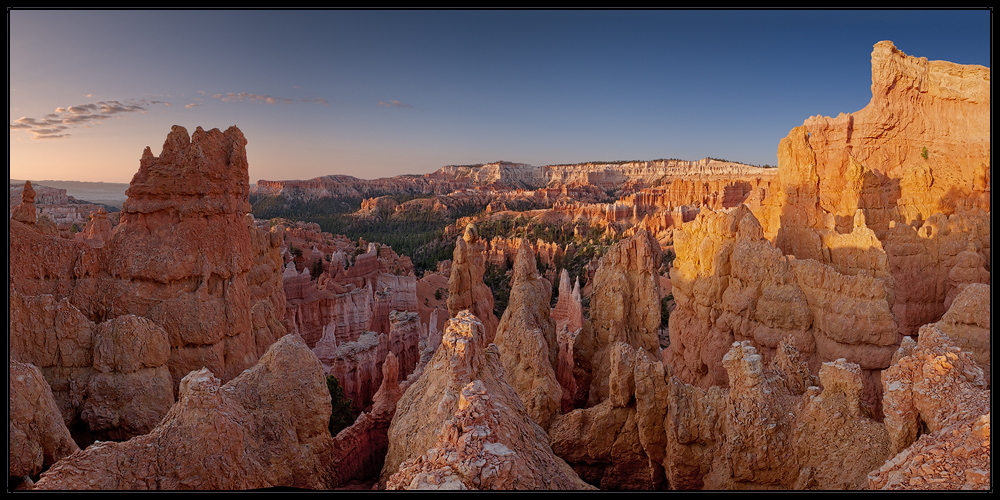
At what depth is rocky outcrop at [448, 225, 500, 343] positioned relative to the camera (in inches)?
611

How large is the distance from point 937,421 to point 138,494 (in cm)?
593

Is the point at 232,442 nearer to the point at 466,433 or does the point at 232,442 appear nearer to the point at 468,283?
the point at 466,433

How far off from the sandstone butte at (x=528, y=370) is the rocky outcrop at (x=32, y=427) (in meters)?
0.02

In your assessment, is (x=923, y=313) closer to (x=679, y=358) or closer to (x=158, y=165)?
(x=679, y=358)

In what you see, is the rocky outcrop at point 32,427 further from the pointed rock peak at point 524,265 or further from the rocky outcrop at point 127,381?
the pointed rock peak at point 524,265

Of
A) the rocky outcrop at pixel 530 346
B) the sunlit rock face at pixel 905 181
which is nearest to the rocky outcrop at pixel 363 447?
the rocky outcrop at pixel 530 346

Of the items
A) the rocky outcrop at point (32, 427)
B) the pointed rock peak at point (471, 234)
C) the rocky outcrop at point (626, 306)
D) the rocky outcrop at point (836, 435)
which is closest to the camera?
the rocky outcrop at point (32, 427)

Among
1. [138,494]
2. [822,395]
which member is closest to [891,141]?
[822,395]

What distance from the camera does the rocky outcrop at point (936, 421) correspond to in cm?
329

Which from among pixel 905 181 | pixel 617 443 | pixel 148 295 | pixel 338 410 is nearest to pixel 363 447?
pixel 617 443

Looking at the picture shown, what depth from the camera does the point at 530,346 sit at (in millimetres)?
9688

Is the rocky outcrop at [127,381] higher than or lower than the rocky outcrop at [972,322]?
lower

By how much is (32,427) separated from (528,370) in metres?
6.96

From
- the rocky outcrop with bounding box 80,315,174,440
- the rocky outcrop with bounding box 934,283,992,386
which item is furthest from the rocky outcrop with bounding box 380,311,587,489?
the rocky outcrop with bounding box 934,283,992,386
